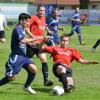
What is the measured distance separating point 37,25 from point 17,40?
2.86m

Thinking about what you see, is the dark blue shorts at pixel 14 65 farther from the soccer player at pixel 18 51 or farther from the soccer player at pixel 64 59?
the soccer player at pixel 64 59

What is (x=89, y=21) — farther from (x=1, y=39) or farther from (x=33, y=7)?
(x=1, y=39)

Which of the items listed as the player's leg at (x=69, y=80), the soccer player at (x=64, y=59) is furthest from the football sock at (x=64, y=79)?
the player's leg at (x=69, y=80)

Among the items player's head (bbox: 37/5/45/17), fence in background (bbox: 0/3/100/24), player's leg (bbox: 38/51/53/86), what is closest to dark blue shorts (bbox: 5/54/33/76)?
player's leg (bbox: 38/51/53/86)

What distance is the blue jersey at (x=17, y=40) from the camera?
33.1ft

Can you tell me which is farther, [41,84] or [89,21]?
[89,21]

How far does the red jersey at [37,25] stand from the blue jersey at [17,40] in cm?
263

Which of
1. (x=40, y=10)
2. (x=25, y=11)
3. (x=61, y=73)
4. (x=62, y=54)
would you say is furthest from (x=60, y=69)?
(x=25, y=11)

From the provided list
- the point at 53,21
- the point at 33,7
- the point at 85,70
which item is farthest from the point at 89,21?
the point at 85,70

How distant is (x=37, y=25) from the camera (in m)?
13.0

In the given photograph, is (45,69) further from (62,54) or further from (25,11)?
(25,11)

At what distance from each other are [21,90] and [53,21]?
449 inches

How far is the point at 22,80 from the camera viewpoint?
40.9 ft

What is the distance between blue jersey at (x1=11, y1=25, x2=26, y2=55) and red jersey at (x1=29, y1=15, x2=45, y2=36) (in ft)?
8.63
